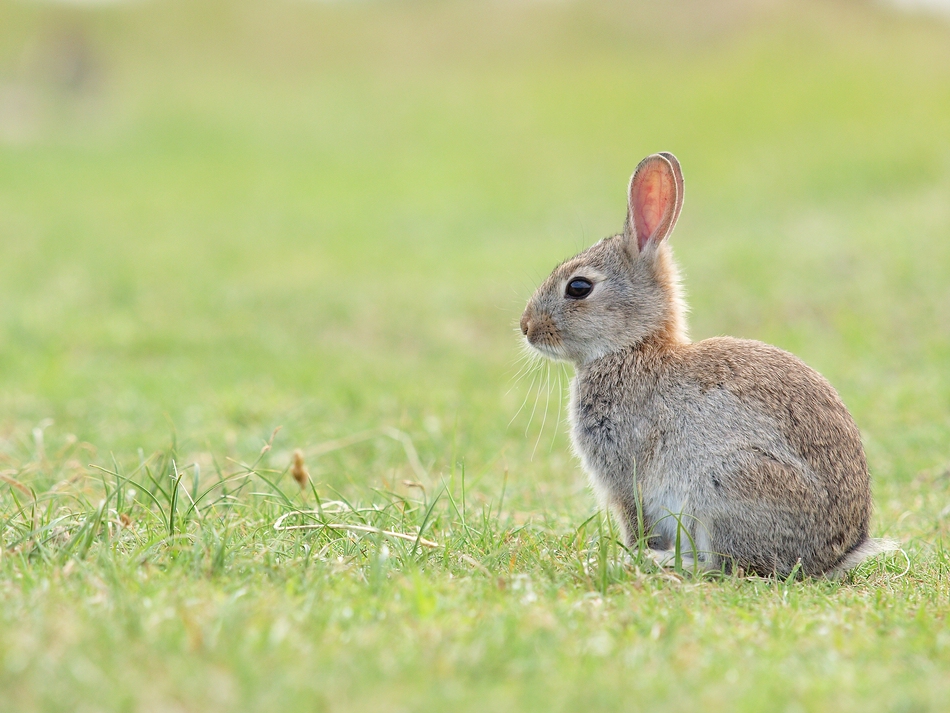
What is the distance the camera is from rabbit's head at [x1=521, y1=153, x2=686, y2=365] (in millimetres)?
5184

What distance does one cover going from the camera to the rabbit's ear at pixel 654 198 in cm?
510

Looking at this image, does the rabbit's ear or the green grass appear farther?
the rabbit's ear

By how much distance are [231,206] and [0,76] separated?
70.3 feet

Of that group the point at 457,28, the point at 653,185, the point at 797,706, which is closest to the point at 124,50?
the point at 457,28

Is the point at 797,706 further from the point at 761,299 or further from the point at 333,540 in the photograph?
the point at 761,299

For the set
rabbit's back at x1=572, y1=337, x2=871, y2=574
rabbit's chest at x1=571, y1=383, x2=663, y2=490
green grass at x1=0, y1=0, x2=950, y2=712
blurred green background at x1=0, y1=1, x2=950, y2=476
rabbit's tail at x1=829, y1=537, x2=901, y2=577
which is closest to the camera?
green grass at x1=0, y1=0, x2=950, y2=712

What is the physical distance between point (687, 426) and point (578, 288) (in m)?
1.05

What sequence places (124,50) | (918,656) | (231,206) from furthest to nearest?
(124,50) < (231,206) < (918,656)

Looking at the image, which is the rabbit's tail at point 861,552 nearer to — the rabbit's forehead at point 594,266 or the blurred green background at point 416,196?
the rabbit's forehead at point 594,266

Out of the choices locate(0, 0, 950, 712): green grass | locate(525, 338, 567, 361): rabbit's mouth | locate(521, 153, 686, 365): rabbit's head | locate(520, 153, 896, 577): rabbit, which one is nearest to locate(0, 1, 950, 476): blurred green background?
locate(0, 0, 950, 712): green grass

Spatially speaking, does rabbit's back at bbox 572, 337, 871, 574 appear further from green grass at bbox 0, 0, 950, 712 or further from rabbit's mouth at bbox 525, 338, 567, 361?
rabbit's mouth at bbox 525, 338, 567, 361

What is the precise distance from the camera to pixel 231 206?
2048 centimetres

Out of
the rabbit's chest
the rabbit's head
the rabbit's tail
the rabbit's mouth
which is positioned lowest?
the rabbit's tail

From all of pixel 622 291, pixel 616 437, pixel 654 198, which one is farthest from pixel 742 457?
pixel 654 198
